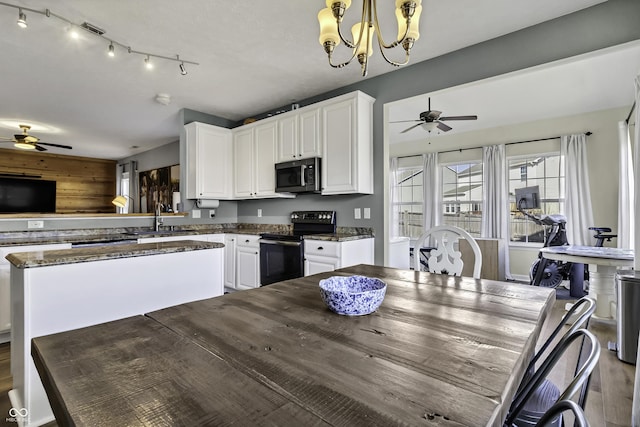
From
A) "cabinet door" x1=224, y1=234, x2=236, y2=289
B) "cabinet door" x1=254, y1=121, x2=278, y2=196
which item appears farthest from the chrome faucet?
"cabinet door" x1=254, y1=121, x2=278, y2=196

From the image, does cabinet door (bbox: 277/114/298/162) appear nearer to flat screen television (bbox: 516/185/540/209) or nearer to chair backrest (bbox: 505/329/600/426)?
chair backrest (bbox: 505/329/600/426)

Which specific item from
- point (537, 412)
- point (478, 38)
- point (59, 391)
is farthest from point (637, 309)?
point (59, 391)

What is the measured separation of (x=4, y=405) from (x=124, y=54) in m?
2.75

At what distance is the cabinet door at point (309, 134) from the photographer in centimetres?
350

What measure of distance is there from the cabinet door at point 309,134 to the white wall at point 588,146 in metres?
3.49

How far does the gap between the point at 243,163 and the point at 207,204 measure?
797mm

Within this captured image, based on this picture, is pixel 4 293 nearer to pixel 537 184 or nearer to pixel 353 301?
pixel 353 301

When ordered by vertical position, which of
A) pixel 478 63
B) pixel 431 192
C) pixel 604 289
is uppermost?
pixel 478 63

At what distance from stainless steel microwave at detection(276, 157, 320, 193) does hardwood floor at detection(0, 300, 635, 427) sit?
104 inches

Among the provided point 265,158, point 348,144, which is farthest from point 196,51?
point 348,144

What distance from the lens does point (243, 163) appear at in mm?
4398

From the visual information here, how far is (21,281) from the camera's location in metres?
1.53

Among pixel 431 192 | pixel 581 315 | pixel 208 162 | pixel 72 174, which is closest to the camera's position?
pixel 581 315

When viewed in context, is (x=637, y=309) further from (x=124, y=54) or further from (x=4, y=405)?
(x=124, y=54)
